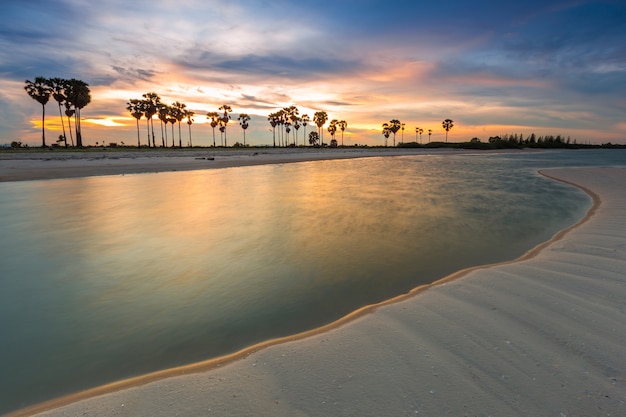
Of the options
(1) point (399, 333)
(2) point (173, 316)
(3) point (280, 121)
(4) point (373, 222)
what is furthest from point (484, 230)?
(3) point (280, 121)

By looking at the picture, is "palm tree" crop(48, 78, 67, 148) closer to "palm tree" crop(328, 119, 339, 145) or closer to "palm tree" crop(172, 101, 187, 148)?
"palm tree" crop(172, 101, 187, 148)

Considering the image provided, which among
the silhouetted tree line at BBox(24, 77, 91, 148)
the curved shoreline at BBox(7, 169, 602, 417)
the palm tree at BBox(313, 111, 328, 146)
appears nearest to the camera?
the curved shoreline at BBox(7, 169, 602, 417)

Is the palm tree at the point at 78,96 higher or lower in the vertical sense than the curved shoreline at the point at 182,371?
higher

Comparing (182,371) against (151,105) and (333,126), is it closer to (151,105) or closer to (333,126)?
(151,105)

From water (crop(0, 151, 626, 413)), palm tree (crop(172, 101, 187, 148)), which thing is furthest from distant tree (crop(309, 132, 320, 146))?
water (crop(0, 151, 626, 413))

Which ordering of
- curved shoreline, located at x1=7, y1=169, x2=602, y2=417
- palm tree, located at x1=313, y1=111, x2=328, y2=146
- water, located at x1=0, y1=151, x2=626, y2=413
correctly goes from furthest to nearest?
palm tree, located at x1=313, y1=111, x2=328, y2=146, water, located at x1=0, y1=151, x2=626, y2=413, curved shoreline, located at x1=7, y1=169, x2=602, y2=417

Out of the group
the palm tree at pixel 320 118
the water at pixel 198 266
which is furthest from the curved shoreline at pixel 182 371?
the palm tree at pixel 320 118

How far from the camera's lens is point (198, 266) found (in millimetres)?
7867

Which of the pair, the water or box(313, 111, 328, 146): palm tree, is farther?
box(313, 111, 328, 146): palm tree

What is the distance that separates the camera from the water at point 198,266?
445cm

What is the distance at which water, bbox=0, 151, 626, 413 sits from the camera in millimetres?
4453

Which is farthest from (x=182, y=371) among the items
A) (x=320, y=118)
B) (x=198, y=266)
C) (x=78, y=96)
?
(x=320, y=118)

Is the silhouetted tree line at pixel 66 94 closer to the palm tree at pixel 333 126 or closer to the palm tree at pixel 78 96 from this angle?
the palm tree at pixel 78 96

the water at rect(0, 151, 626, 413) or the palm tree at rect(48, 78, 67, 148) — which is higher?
the palm tree at rect(48, 78, 67, 148)
